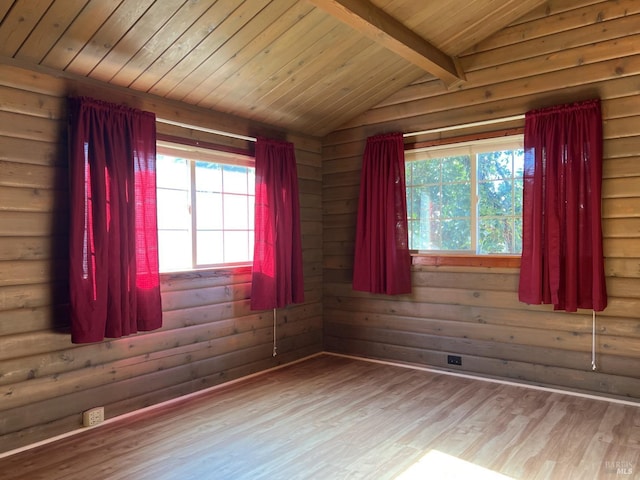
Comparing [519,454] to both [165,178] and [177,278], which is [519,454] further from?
[165,178]

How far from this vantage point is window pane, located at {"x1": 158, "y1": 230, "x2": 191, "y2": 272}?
348 cm

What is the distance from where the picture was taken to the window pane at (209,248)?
3736 millimetres

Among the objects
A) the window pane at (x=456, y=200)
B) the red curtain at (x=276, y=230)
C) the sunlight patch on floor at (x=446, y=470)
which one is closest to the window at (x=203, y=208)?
the red curtain at (x=276, y=230)

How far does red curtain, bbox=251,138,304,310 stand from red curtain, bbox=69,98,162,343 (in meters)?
0.99

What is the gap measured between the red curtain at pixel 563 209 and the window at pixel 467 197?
0.23m

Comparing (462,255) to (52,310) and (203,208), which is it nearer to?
(203,208)

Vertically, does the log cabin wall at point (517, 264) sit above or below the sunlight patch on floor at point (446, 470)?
above

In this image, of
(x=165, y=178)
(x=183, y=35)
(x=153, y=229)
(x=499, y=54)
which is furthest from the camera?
(x=499, y=54)

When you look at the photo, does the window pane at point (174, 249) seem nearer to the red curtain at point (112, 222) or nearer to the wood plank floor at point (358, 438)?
the red curtain at point (112, 222)

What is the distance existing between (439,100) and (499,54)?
23.0 inches

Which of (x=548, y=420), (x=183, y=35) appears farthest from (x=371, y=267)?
(x=183, y=35)

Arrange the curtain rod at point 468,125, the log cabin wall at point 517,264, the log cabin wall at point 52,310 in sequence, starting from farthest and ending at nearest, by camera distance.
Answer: the curtain rod at point 468,125 → the log cabin wall at point 517,264 → the log cabin wall at point 52,310

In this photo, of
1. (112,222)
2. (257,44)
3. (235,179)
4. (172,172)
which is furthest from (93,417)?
(257,44)

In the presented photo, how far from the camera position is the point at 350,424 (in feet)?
9.87
